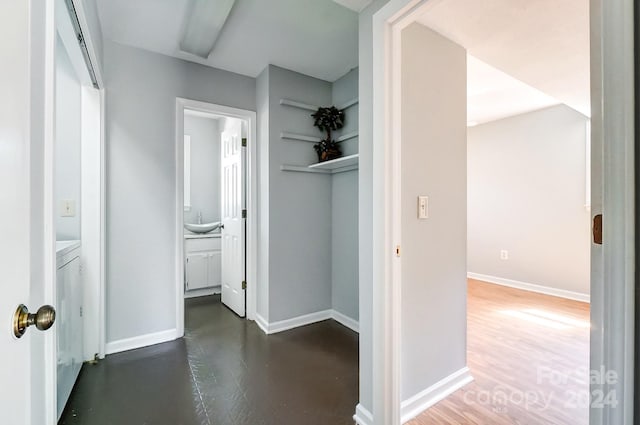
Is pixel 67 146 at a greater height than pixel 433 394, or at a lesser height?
greater

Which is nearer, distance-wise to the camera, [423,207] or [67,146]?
[423,207]

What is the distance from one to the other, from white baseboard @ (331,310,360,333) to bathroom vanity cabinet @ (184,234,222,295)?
1672 mm

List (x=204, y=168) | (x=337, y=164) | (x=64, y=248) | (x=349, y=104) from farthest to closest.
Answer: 1. (x=204, y=168)
2. (x=349, y=104)
3. (x=337, y=164)
4. (x=64, y=248)

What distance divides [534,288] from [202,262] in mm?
4413

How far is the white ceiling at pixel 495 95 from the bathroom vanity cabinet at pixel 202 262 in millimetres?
3355

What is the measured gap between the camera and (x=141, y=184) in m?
2.36

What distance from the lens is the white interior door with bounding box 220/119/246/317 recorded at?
2953 millimetres

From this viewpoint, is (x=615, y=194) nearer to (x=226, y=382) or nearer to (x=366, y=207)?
(x=366, y=207)

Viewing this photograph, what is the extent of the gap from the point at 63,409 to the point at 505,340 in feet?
10.2

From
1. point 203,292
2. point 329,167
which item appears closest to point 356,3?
point 329,167

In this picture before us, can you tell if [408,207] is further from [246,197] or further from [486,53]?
[246,197]

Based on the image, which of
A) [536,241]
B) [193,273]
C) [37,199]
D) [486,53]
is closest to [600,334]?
[37,199]

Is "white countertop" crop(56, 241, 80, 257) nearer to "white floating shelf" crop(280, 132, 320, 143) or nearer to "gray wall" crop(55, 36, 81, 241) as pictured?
"gray wall" crop(55, 36, 81, 241)

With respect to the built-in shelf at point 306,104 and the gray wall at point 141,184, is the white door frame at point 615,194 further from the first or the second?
the gray wall at point 141,184
